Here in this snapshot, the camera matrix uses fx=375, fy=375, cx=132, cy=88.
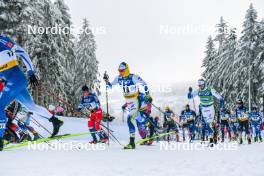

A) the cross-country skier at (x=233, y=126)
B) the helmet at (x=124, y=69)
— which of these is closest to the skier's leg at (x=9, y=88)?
the helmet at (x=124, y=69)

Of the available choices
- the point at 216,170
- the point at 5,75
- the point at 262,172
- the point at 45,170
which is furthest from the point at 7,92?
the point at 262,172

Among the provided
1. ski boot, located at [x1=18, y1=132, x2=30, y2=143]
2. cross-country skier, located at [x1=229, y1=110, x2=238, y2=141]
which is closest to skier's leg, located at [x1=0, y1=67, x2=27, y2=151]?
ski boot, located at [x1=18, y1=132, x2=30, y2=143]

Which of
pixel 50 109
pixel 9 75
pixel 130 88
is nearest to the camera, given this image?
pixel 9 75

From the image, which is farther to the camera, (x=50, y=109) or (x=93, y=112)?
(x=93, y=112)

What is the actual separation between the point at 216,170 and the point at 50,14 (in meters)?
30.3

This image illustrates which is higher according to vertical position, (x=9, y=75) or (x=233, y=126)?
(x=9, y=75)

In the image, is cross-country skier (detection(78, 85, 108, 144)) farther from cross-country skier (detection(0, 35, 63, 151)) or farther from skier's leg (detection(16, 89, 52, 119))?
cross-country skier (detection(0, 35, 63, 151))

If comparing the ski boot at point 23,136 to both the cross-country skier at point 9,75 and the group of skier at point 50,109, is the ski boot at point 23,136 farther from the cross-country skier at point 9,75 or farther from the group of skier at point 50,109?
the cross-country skier at point 9,75

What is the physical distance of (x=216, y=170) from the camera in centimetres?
581

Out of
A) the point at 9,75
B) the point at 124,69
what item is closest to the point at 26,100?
the point at 9,75

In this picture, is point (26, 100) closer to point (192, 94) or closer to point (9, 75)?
point (9, 75)

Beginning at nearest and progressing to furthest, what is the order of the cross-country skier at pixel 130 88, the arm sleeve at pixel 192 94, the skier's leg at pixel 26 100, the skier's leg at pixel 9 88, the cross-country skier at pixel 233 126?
the skier's leg at pixel 9 88, the skier's leg at pixel 26 100, the cross-country skier at pixel 130 88, the arm sleeve at pixel 192 94, the cross-country skier at pixel 233 126

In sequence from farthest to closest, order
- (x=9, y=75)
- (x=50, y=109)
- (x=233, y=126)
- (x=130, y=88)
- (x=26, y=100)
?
(x=233, y=126)
(x=130, y=88)
(x=50, y=109)
(x=26, y=100)
(x=9, y=75)

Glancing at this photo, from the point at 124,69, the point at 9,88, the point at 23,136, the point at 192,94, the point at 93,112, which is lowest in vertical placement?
the point at 23,136
